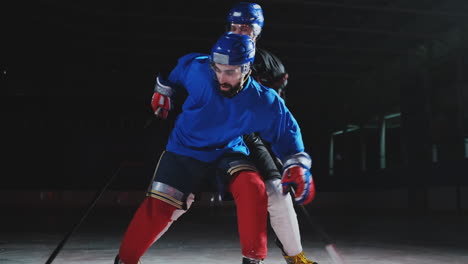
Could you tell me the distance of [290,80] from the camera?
2002 centimetres

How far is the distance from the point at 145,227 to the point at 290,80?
17190 mm

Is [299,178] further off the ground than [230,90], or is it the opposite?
[230,90]

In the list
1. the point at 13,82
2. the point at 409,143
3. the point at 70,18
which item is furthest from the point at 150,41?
the point at 409,143

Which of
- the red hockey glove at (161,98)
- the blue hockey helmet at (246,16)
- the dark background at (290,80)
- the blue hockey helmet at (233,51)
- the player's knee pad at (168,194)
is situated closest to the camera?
the blue hockey helmet at (233,51)

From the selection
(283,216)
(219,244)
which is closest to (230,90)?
(283,216)

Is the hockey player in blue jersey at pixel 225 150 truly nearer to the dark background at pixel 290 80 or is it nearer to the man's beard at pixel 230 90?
the man's beard at pixel 230 90

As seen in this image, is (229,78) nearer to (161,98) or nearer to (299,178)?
(161,98)

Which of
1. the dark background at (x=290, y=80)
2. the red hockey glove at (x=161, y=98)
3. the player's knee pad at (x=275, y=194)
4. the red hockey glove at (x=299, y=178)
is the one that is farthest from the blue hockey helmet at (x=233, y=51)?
the dark background at (x=290, y=80)

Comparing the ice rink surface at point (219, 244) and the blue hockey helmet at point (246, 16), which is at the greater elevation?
the blue hockey helmet at point (246, 16)

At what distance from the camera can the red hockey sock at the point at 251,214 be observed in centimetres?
305

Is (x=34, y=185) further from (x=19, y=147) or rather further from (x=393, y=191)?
(x=393, y=191)

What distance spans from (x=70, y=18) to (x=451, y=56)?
9350 millimetres

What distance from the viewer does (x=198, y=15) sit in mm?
13266

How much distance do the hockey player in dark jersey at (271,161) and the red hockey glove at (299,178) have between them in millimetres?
130
